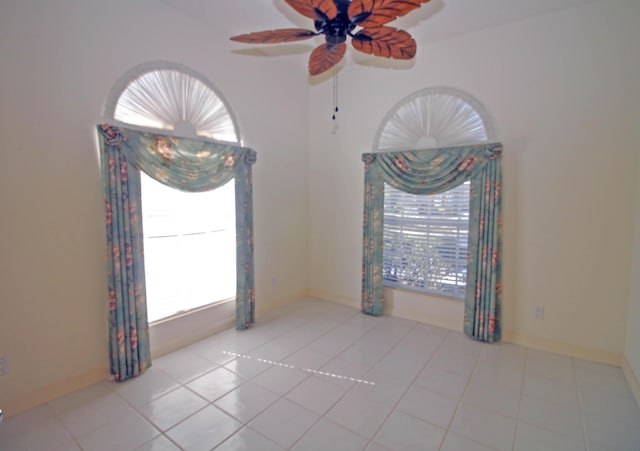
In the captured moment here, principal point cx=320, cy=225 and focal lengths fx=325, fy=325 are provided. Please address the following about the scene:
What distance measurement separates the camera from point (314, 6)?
160cm

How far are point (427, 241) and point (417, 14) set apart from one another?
2115 millimetres

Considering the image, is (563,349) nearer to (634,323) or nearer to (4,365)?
(634,323)

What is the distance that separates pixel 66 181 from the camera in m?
2.25

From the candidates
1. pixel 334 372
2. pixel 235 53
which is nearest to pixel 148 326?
pixel 334 372

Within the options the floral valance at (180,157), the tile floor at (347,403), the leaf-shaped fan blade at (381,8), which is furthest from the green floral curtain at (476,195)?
the leaf-shaped fan blade at (381,8)

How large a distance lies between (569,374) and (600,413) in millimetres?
483

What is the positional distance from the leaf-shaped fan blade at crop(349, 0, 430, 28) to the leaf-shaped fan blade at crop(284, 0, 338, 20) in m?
0.09

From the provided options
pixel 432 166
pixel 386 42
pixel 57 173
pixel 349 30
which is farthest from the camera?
pixel 432 166

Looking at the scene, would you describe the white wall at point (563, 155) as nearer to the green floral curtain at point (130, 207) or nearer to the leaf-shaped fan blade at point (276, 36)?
the leaf-shaped fan blade at point (276, 36)

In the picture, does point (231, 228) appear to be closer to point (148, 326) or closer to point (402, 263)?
point (148, 326)

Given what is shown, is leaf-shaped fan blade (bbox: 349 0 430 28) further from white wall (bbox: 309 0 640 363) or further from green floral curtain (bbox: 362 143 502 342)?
white wall (bbox: 309 0 640 363)

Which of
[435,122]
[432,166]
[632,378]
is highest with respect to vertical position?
[435,122]

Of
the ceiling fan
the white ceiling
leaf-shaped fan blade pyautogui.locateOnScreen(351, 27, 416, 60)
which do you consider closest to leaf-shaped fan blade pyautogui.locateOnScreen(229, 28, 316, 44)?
the ceiling fan

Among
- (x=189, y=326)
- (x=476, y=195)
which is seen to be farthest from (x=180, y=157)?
(x=476, y=195)
